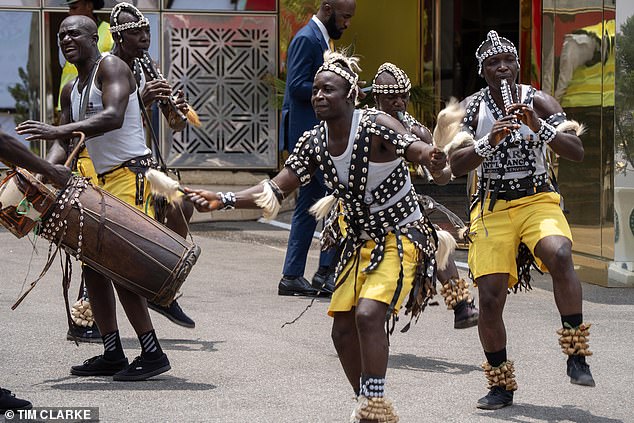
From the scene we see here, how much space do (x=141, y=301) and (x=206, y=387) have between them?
23.2 inches

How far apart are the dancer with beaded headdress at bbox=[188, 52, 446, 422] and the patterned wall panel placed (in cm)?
918

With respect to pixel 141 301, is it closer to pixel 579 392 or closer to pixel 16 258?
pixel 579 392

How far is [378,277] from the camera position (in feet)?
18.5

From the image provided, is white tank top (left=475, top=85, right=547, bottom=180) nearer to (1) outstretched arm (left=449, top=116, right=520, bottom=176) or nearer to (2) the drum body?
(1) outstretched arm (left=449, top=116, right=520, bottom=176)

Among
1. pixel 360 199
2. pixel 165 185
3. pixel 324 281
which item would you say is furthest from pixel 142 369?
pixel 324 281

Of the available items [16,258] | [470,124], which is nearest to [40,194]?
[470,124]

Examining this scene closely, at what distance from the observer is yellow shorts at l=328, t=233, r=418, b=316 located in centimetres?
561

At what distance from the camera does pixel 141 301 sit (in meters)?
6.81

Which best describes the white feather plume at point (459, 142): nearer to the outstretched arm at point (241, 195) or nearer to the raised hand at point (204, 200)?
the outstretched arm at point (241, 195)

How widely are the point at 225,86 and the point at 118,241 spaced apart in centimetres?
873

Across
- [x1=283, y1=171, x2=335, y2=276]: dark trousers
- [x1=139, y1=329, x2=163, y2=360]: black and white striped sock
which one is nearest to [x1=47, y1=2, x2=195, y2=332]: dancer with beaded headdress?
[x1=139, y1=329, x2=163, y2=360]: black and white striped sock

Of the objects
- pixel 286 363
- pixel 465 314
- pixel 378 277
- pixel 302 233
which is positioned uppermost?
pixel 378 277

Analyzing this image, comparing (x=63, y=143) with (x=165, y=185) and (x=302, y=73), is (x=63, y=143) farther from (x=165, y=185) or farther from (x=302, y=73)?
(x=302, y=73)

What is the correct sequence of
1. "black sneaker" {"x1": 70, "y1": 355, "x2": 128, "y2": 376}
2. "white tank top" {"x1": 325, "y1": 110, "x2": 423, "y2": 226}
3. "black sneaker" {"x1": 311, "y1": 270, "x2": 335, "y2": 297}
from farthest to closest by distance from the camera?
1. "black sneaker" {"x1": 311, "y1": 270, "x2": 335, "y2": 297}
2. "black sneaker" {"x1": 70, "y1": 355, "x2": 128, "y2": 376}
3. "white tank top" {"x1": 325, "y1": 110, "x2": 423, "y2": 226}
